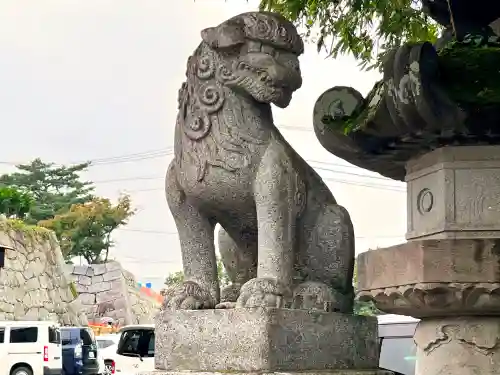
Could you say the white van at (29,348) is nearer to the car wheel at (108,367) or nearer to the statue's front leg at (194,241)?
the car wheel at (108,367)

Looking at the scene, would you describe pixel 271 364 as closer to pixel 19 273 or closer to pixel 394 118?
pixel 394 118

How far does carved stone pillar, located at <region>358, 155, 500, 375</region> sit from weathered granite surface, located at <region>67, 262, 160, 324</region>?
28.1 metres

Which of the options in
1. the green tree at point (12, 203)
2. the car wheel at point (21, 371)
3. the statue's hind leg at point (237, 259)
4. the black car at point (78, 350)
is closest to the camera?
the statue's hind leg at point (237, 259)

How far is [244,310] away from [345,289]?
64 centimetres

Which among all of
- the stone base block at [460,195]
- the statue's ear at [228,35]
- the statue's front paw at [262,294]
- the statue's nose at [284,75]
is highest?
the statue's ear at [228,35]

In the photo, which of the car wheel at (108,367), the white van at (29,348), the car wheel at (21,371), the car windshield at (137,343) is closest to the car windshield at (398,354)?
the car windshield at (137,343)

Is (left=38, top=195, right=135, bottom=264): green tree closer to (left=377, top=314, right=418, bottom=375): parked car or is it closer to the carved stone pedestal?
(left=377, top=314, right=418, bottom=375): parked car

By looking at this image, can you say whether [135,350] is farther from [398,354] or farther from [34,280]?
[398,354]

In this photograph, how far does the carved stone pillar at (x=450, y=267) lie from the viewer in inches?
124

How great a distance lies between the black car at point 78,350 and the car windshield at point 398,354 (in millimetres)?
11660

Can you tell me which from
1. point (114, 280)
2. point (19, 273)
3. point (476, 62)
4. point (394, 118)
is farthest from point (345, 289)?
point (114, 280)

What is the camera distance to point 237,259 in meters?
3.92

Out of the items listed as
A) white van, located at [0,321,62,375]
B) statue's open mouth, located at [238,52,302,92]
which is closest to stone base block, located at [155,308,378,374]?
statue's open mouth, located at [238,52,302,92]

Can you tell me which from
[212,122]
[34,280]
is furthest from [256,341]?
[34,280]
